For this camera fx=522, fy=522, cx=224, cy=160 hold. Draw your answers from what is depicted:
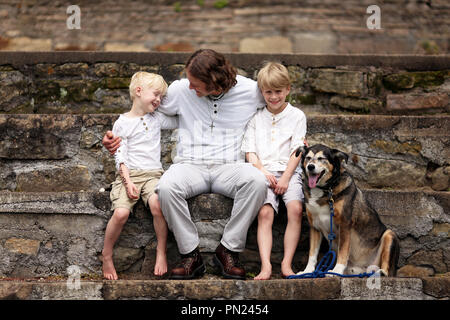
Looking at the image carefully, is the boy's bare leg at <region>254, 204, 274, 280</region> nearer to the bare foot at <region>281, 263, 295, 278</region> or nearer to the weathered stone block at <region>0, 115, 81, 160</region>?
the bare foot at <region>281, 263, 295, 278</region>

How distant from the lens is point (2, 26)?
7043mm

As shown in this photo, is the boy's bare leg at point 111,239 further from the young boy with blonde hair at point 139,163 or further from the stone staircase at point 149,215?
the stone staircase at point 149,215

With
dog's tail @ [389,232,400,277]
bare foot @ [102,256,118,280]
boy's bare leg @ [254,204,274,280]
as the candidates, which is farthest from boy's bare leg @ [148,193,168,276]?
dog's tail @ [389,232,400,277]

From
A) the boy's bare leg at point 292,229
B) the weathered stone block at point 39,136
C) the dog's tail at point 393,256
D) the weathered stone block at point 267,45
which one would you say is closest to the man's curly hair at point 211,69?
the boy's bare leg at point 292,229

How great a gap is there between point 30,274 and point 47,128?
3.70 ft

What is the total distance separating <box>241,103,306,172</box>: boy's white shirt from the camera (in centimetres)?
361

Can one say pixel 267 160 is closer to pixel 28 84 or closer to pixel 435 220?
pixel 435 220

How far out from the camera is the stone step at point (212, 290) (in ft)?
9.70

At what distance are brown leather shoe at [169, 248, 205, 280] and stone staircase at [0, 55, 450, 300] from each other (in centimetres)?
15

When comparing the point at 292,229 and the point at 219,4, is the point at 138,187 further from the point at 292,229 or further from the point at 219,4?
the point at 219,4

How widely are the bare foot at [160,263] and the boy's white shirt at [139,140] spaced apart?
60cm

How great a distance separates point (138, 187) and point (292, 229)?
106 cm

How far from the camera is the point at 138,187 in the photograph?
349 cm

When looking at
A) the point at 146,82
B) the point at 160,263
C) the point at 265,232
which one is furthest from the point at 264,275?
the point at 146,82
